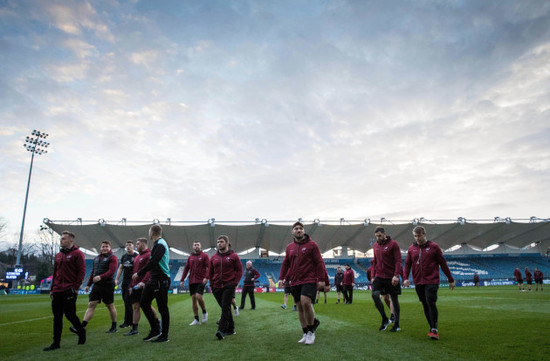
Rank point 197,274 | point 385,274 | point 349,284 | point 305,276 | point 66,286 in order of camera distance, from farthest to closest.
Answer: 1. point 349,284
2. point 197,274
3. point 385,274
4. point 66,286
5. point 305,276

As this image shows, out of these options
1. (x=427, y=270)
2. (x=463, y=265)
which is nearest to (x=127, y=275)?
(x=427, y=270)

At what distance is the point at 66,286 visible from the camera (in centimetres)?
622

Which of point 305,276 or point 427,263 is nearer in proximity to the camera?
point 305,276

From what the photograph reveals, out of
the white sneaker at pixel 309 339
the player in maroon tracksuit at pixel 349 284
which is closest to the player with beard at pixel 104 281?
the white sneaker at pixel 309 339

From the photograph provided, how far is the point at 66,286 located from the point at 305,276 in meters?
4.15

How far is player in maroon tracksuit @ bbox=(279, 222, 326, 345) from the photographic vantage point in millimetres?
5797

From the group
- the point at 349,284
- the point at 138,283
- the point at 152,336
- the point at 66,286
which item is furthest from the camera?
the point at 349,284

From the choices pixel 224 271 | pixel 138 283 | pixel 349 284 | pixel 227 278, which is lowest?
pixel 349 284

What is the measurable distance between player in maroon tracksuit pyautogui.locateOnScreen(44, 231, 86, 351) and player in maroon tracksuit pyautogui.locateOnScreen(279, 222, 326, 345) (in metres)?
3.73

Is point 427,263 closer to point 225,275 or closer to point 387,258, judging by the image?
point 387,258

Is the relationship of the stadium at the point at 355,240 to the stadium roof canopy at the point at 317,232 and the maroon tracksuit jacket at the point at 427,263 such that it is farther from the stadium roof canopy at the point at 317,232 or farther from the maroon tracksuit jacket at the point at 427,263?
the maroon tracksuit jacket at the point at 427,263

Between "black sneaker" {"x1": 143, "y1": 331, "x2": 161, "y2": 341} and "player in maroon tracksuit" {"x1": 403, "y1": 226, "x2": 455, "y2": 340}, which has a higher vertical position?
"player in maroon tracksuit" {"x1": 403, "y1": 226, "x2": 455, "y2": 340}

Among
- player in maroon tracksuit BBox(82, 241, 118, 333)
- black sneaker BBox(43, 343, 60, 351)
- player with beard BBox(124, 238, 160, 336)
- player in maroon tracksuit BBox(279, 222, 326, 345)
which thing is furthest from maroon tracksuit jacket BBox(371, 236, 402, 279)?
black sneaker BBox(43, 343, 60, 351)

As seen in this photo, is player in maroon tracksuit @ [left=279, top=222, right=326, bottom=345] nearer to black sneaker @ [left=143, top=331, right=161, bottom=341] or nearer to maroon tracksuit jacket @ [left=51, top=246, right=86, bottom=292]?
black sneaker @ [left=143, top=331, right=161, bottom=341]
